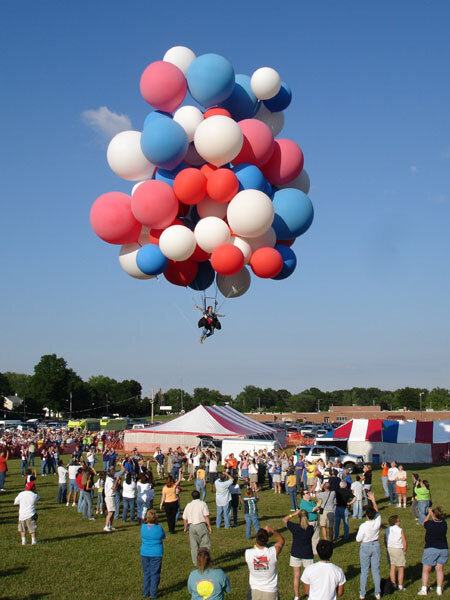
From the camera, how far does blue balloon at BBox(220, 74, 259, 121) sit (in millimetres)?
12586

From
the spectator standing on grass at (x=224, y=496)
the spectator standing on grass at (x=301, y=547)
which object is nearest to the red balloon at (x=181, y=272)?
the spectator standing on grass at (x=224, y=496)

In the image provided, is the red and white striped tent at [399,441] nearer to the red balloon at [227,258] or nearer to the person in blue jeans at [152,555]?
the red balloon at [227,258]

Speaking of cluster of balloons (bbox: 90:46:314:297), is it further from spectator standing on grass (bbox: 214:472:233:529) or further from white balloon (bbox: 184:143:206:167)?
spectator standing on grass (bbox: 214:472:233:529)

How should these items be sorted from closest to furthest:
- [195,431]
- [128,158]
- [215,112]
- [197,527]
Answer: [197,527] → [215,112] → [128,158] → [195,431]

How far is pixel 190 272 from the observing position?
13.4m

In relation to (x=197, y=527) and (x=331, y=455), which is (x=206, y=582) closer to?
(x=197, y=527)

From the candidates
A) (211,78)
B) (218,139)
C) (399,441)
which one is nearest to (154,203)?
(218,139)

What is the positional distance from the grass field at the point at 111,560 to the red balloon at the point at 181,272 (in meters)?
5.66

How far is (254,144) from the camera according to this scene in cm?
1191

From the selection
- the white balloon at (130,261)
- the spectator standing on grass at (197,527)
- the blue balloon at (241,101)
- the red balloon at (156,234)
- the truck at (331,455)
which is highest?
the blue balloon at (241,101)

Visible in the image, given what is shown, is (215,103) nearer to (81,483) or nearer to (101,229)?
(101,229)

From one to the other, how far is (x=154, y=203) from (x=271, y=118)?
3.96 metres

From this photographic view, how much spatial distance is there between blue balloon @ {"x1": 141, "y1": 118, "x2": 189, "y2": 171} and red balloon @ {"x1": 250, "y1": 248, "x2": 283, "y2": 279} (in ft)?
8.16

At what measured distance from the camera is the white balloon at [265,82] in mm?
12602
